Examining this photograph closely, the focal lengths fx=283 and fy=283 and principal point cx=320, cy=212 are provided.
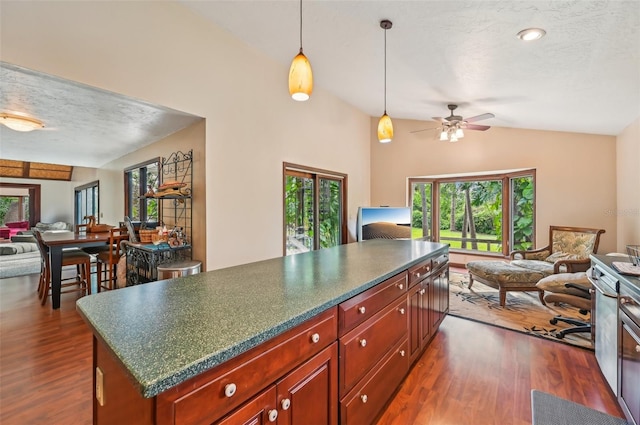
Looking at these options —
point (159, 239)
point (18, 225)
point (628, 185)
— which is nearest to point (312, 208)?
point (159, 239)

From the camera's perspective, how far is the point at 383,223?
527 centimetres

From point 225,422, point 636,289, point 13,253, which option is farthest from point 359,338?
point 13,253

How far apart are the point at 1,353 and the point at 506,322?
16.4 feet

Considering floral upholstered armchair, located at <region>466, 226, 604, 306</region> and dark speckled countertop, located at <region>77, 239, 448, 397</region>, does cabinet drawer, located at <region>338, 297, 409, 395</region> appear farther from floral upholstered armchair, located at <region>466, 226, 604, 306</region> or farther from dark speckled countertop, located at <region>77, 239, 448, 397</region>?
floral upholstered armchair, located at <region>466, 226, 604, 306</region>

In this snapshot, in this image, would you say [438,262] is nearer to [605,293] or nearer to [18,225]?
[605,293]

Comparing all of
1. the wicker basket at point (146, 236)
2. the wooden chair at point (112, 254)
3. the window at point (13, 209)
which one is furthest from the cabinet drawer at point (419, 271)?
the window at point (13, 209)

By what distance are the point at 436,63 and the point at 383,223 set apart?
2.90 metres

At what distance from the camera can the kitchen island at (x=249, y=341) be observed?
768mm

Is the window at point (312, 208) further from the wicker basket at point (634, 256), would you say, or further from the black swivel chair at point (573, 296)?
the wicker basket at point (634, 256)

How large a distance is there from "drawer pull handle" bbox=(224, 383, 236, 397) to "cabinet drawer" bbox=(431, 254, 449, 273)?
83.4 inches

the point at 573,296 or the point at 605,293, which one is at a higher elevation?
the point at 605,293

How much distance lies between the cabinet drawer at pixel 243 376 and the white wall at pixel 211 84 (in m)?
2.29

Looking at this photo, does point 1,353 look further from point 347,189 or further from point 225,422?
point 347,189

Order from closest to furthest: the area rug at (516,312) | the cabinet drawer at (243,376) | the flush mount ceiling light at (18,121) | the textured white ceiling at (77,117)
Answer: the cabinet drawer at (243,376), the textured white ceiling at (77,117), the area rug at (516,312), the flush mount ceiling light at (18,121)
